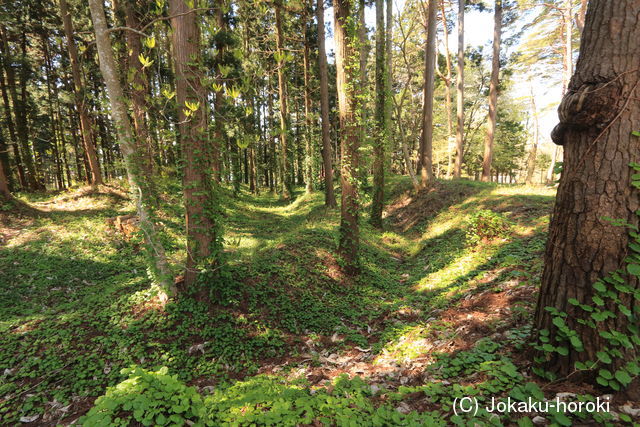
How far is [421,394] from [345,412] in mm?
944

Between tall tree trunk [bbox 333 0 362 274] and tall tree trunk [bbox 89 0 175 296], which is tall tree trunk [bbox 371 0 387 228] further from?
tall tree trunk [bbox 89 0 175 296]

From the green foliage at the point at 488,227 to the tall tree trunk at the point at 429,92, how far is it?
630cm

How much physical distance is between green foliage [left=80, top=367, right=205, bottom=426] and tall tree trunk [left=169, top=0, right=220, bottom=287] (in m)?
2.87

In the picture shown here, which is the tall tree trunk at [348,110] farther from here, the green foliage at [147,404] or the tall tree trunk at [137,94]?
the green foliage at [147,404]

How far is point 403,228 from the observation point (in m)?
12.9

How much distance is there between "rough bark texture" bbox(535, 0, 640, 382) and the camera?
7.75ft

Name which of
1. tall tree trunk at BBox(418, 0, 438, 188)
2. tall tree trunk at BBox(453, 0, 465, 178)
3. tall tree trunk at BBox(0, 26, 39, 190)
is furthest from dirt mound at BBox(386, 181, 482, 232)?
tall tree trunk at BBox(0, 26, 39, 190)

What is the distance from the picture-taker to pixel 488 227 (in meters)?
7.80

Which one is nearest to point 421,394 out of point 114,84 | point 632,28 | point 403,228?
point 632,28

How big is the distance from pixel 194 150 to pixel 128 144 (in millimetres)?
1298

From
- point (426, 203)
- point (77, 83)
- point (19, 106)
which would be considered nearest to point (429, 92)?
point (426, 203)

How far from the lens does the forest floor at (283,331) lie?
2695 mm

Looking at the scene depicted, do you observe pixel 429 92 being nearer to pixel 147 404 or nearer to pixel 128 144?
pixel 128 144

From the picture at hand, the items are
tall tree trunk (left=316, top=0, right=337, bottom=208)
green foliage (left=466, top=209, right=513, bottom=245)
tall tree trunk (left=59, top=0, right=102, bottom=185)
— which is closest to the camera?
green foliage (left=466, top=209, right=513, bottom=245)
